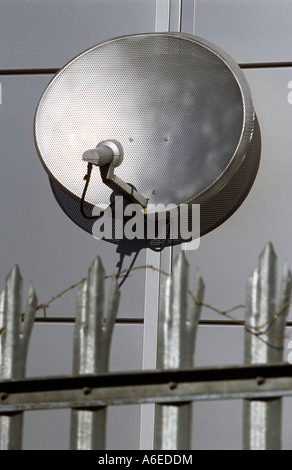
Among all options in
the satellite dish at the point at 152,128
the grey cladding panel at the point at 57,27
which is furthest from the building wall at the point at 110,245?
the satellite dish at the point at 152,128

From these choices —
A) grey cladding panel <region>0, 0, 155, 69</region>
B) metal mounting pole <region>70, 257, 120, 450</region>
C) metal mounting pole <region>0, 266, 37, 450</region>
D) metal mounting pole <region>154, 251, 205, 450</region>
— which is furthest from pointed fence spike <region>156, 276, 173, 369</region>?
grey cladding panel <region>0, 0, 155, 69</region>

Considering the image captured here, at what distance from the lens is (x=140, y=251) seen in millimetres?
3588

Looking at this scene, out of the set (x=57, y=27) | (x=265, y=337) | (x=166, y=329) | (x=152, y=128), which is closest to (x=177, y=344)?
(x=166, y=329)

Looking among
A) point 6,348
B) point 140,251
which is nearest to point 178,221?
point 140,251

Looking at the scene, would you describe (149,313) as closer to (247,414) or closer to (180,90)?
(180,90)

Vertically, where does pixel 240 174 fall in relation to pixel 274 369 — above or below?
above

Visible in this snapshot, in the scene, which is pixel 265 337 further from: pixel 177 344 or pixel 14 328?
pixel 14 328

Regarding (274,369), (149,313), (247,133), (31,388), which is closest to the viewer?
(274,369)

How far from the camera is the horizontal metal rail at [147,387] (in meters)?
1.70

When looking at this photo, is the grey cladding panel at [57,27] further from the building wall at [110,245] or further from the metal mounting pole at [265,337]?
the metal mounting pole at [265,337]

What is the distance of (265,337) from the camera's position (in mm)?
1727

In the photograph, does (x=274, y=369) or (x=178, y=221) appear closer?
(x=274, y=369)
